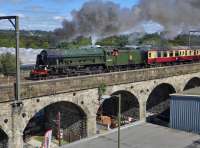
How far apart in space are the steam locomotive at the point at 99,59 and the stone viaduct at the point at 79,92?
11.1 ft

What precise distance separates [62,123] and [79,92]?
5961mm

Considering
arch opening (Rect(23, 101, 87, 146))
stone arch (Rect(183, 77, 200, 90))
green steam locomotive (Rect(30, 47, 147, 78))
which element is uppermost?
green steam locomotive (Rect(30, 47, 147, 78))

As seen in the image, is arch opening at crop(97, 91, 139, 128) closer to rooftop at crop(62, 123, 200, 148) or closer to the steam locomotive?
the steam locomotive

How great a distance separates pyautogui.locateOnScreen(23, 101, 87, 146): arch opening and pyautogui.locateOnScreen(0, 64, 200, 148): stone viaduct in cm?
101

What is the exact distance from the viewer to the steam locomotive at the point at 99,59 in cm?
3419

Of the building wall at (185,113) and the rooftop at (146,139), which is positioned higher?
the building wall at (185,113)

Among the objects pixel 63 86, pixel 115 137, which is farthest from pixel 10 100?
pixel 115 137

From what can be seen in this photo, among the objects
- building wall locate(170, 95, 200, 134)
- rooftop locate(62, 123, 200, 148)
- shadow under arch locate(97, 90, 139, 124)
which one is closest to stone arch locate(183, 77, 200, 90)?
shadow under arch locate(97, 90, 139, 124)

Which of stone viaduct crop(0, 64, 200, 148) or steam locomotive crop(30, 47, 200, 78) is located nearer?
stone viaduct crop(0, 64, 200, 148)

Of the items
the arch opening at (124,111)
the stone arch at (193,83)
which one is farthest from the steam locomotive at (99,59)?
the stone arch at (193,83)

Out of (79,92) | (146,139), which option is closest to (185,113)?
(146,139)

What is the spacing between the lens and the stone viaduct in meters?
24.7

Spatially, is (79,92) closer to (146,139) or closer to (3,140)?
(146,139)

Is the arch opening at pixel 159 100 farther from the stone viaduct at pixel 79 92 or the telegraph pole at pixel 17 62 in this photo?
the telegraph pole at pixel 17 62
